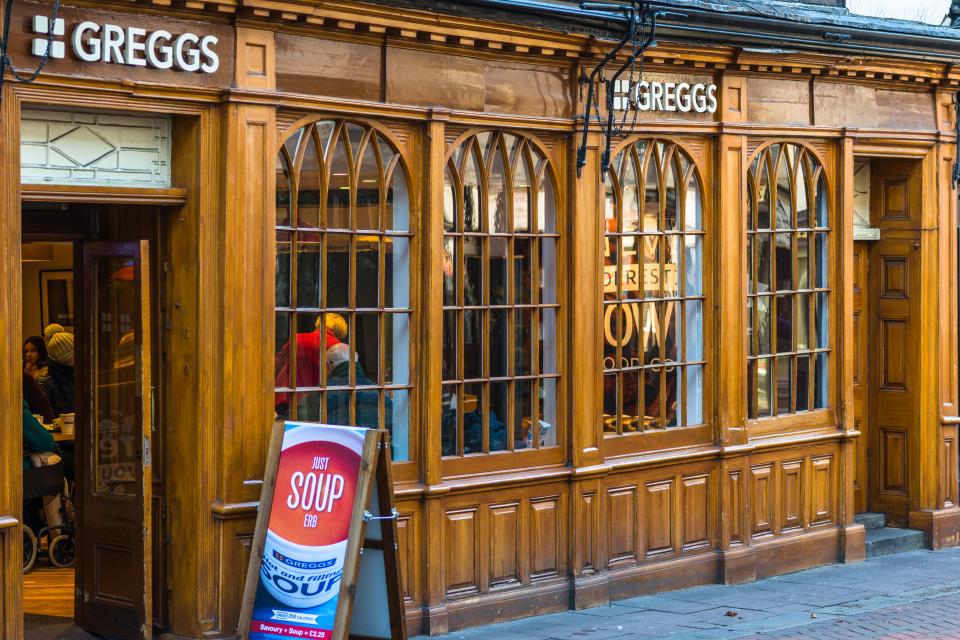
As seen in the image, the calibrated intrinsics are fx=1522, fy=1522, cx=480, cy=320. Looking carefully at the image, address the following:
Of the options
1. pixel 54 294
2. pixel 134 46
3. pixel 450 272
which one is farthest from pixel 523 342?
pixel 54 294

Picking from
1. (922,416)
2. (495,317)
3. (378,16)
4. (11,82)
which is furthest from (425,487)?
(922,416)

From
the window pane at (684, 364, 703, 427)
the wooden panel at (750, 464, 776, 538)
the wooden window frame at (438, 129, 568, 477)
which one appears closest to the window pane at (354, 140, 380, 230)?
the wooden window frame at (438, 129, 568, 477)

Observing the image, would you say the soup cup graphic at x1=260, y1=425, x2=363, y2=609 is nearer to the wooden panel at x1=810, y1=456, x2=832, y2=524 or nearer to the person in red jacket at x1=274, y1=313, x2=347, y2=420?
the person in red jacket at x1=274, y1=313, x2=347, y2=420

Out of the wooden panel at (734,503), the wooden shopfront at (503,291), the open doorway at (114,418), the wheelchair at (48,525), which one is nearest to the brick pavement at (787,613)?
the wooden shopfront at (503,291)

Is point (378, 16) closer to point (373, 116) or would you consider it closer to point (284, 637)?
point (373, 116)

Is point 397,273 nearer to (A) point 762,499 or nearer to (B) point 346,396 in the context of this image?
(B) point 346,396

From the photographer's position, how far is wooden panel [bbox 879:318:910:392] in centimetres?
1373

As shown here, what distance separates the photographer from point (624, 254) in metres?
11.2

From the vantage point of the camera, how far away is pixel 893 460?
13.9 metres

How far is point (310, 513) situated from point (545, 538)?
2598 mm

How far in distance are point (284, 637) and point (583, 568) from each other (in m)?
2.98

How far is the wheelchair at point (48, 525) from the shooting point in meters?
11.6

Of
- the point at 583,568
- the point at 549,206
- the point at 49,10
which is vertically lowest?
the point at 583,568

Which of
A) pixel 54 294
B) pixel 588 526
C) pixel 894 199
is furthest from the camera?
pixel 54 294
